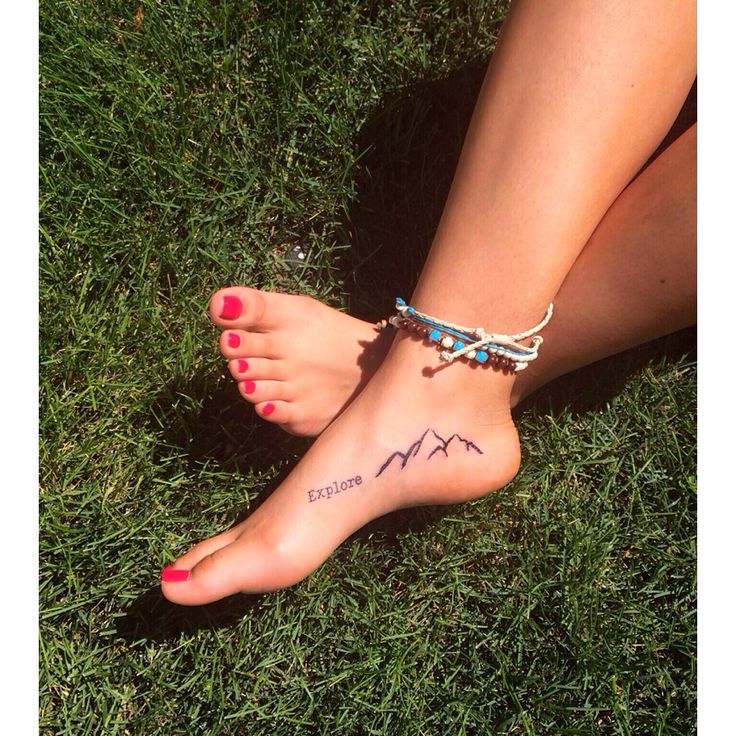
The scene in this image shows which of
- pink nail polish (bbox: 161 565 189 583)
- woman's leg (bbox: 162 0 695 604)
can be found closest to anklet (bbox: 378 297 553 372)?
woman's leg (bbox: 162 0 695 604)

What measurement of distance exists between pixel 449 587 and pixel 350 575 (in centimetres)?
24

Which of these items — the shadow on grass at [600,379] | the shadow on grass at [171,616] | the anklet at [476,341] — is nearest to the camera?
the anklet at [476,341]

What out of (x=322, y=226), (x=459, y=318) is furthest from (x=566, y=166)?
(x=322, y=226)

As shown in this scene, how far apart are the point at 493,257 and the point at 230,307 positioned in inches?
21.7

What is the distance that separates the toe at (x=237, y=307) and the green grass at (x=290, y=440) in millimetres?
290

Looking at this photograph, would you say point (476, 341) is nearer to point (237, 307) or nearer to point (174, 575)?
point (237, 307)

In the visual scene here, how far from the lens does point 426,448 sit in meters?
1.57

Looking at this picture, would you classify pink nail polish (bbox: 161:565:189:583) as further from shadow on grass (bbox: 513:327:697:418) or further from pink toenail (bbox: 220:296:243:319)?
shadow on grass (bbox: 513:327:697:418)

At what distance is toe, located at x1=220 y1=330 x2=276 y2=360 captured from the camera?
1605 millimetres

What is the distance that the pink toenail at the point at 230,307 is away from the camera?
157 centimetres

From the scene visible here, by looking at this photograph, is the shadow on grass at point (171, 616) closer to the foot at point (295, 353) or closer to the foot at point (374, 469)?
the foot at point (374, 469)

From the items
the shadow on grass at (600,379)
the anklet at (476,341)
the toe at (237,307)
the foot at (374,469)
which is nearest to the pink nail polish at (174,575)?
the foot at (374,469)

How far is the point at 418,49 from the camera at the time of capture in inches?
77.1

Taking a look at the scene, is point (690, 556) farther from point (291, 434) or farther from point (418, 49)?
point (418, 49)
